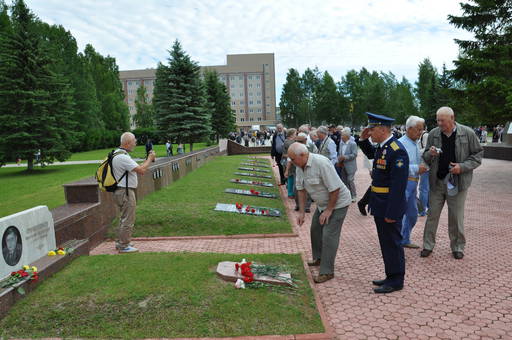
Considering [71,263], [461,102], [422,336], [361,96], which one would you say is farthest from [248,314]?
[361,96]

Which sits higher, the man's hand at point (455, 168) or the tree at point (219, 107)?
the tree at point (219, 107)

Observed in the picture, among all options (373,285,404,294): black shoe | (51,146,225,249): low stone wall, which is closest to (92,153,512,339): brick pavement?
(373,285,404,294): black shoe

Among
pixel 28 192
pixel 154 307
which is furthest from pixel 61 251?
pixel 28 192

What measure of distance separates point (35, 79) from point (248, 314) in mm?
23581

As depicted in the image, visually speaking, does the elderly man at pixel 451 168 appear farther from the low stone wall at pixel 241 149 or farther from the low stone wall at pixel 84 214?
the low stone wall at pixel 241 149

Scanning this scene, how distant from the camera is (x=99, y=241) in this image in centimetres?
700

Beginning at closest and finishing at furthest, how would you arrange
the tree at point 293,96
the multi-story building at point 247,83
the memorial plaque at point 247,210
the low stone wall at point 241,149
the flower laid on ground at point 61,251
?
the flower laid on ground at point 61,251 < the memorial plaque at point 247,210 < the low stone wall at point 241,149 < the tree at point 293,96 < the multi-story building at point 247,83

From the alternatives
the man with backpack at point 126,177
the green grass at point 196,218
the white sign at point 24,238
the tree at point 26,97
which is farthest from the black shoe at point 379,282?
the tree at point 26,97

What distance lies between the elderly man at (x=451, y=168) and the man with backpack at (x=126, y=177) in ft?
13.8

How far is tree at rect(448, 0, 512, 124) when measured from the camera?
13.6 metres

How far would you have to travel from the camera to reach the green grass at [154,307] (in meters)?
3.52

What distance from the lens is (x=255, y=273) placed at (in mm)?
4645

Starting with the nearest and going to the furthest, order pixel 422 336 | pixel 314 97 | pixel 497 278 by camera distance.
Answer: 1. pixel 422 336
2. pixel 497 278
3. pixel 314 97

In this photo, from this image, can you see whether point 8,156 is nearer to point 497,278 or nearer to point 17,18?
point 17,18
